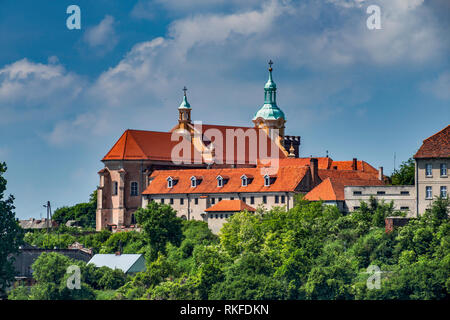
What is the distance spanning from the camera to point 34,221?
522ft

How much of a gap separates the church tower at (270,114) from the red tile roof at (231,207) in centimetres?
3986

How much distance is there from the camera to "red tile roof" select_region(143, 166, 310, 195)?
110m

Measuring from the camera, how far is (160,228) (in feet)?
351

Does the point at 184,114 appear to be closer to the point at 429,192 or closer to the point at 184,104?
the point at 184,104

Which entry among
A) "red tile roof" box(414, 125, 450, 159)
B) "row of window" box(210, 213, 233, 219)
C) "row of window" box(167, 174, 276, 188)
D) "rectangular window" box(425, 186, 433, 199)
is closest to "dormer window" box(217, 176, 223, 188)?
"row of window" box(167, 174, 276, 188)

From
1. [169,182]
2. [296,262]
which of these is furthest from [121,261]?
[296,262]

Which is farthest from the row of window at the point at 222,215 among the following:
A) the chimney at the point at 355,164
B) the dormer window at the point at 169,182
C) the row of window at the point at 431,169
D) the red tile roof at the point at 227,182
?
the chimney at the point at 355,164

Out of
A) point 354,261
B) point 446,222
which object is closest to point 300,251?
point 354,261

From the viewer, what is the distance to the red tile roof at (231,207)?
108 metres

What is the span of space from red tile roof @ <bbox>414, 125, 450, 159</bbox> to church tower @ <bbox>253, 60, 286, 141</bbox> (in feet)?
182

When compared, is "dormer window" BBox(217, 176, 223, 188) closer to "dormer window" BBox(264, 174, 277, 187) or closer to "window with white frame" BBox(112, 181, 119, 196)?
"dormer window" BBox(264, 174, 277, 187)

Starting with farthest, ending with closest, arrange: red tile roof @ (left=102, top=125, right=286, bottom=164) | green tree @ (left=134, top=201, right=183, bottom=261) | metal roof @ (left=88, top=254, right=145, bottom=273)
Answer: red tile roof @ (left=102, top=125, right=286, bottom=164) < green tree @ (left=134, top=201, right=183, bottom=261) < metal roof @ (left=88, top=254, right=145, bottom=273)

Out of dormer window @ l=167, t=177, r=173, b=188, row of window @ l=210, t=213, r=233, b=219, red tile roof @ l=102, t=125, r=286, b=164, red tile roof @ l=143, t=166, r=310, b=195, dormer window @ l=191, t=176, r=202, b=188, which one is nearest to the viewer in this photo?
row of window @ l=210, t=213, r=233, b=219
